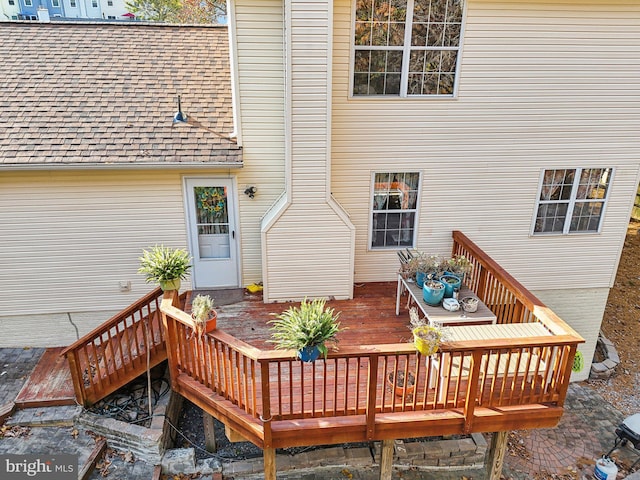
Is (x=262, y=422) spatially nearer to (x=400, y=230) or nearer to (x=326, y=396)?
(x=326, y=396)

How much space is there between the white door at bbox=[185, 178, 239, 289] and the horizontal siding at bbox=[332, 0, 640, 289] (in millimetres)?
1986

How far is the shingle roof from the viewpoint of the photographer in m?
7.18

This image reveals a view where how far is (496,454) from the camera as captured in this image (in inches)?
243

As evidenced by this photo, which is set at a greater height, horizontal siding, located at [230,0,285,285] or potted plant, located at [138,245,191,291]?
horizontal siding, located at [230,0,285,285]

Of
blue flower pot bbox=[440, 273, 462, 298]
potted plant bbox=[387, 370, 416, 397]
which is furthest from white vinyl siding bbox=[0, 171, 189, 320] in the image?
blue flower pot bbox=[440, 273, 462, 298]

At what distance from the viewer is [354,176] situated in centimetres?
775

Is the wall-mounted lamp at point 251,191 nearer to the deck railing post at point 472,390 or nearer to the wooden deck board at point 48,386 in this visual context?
the wooden deck board at point 48,386

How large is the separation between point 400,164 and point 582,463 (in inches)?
246

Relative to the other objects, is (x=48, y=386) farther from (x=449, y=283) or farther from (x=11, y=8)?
(x=11, y=8)

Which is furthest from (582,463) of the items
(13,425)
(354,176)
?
(13,425)

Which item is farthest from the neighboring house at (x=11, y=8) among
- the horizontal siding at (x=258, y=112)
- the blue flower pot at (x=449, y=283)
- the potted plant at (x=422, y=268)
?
the blue flower pot at (x=449, y=283)

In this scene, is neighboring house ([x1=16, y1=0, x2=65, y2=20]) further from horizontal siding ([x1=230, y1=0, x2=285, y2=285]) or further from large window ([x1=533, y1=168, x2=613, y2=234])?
large window ([x1=533, y1=168, x2=613, y2=234])

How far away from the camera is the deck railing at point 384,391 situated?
4.95m

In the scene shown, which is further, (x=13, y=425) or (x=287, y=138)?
(x=287, y=138)
